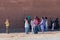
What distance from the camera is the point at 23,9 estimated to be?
1155 inches

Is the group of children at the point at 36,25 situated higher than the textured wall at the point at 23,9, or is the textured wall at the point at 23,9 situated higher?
the textured wall at the point at 23,9

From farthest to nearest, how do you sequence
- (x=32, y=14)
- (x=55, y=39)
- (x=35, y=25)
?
(x=32, y=14) → (x=35, y=25) → (x=55, y=39)

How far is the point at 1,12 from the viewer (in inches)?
1145

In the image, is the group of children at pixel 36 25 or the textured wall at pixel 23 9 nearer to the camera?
the group of children at pixel 36 25

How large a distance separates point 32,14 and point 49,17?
1742 mm

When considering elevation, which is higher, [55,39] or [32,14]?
[32,14]

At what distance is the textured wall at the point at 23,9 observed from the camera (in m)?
29.1

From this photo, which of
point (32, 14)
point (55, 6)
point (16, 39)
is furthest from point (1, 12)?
point (16, 39)

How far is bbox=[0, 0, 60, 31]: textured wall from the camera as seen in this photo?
2914 cm

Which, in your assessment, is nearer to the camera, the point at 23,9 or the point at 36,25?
the point at 36,25

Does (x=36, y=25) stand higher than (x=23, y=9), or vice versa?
(x=23, y=9)

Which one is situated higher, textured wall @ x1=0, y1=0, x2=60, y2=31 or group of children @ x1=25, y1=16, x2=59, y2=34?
textured wall @ x1=0, y1=0, x2=60, y2=31

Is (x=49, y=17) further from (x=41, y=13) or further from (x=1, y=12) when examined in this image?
(x=1, y=12)

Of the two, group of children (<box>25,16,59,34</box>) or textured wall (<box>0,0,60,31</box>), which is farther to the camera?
textured wall (<box>0,0,60,31</box>)
